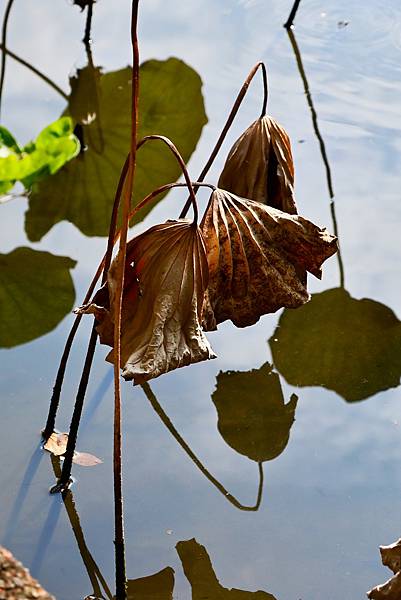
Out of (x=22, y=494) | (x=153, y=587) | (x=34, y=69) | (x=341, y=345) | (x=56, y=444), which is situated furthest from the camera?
(x=34, y=69)

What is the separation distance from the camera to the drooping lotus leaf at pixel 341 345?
1973mm

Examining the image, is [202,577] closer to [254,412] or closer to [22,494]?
[22,494]

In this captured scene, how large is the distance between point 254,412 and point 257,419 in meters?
0.02

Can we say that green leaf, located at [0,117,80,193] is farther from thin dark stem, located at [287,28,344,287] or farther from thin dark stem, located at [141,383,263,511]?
thin dark stem, located at [287,28,344,287]

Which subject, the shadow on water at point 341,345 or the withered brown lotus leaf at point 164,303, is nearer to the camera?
the withered brown lotus leaf at point 164,303

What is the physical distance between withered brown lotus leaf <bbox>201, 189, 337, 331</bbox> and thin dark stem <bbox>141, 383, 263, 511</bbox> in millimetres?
270

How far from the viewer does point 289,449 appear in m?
1.79

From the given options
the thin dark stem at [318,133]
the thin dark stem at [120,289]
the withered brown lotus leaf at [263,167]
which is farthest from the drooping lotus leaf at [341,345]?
the thin dark stem at [120,289]

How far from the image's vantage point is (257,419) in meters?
1.84

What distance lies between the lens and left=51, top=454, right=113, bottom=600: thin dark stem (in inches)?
58.1

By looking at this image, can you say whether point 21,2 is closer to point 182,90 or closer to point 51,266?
point 182,90

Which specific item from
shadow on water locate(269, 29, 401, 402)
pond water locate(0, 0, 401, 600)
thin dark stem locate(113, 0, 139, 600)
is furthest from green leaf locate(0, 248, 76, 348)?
thin dark stem locate(113, 0, 139, 600)

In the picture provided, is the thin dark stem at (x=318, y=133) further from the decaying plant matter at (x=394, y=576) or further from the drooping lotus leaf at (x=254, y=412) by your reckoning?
the decaying plant matter at (x=394, y=576)

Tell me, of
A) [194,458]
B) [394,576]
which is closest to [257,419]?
[194,458]
